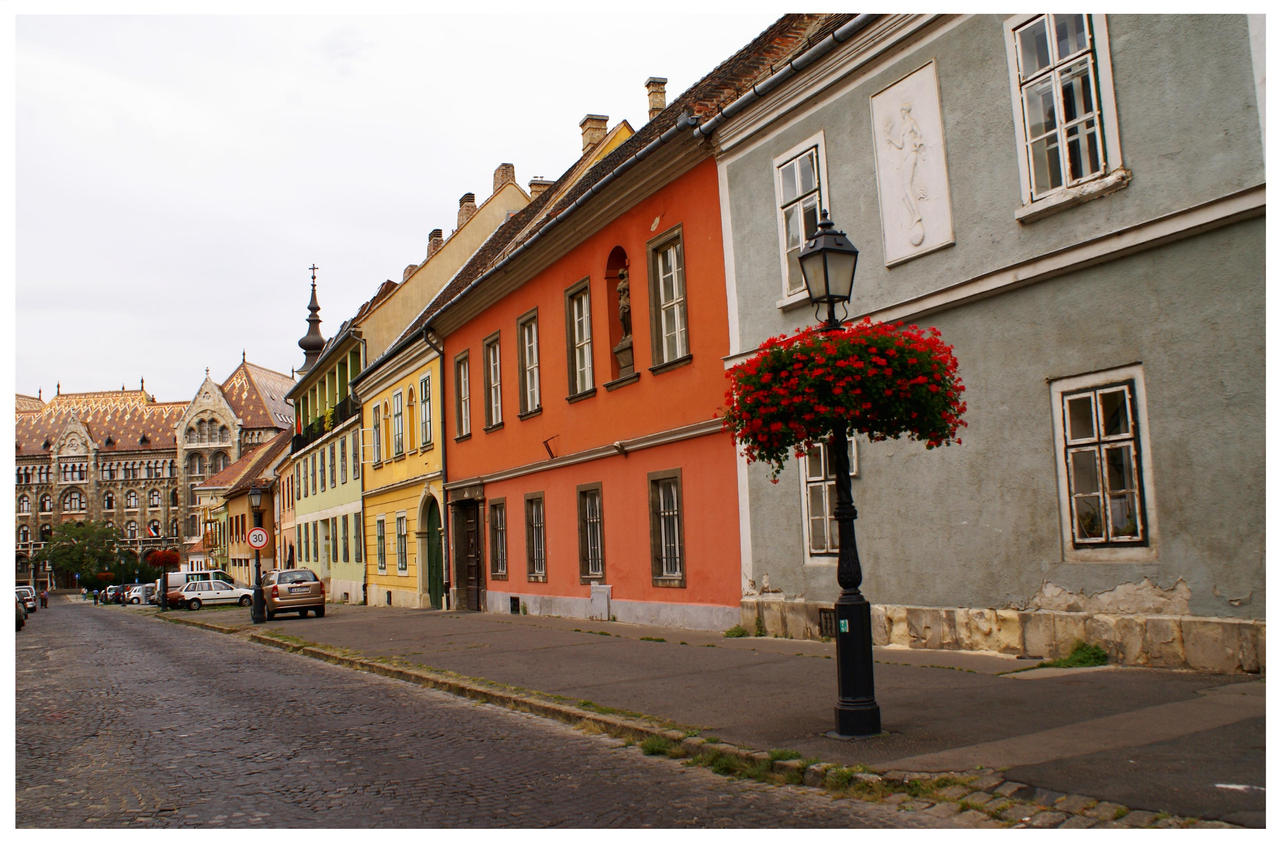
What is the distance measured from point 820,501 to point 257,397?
122 metres

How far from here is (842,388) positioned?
733 cm

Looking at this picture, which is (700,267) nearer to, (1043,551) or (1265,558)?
(1043,551)

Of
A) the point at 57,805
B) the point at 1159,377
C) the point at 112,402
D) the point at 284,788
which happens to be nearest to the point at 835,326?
the point at 1159,377

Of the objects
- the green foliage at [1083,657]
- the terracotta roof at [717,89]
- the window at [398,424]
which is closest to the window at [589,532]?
the terracotta roof at [717,89]

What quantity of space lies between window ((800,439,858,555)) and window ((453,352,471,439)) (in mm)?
13743

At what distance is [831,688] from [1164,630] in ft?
9.05

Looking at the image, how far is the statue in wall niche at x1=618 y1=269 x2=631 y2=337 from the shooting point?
1859cm

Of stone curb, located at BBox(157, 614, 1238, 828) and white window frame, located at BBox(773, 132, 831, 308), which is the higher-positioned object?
white window frame, located at BBox(773, 132, 831, 308)

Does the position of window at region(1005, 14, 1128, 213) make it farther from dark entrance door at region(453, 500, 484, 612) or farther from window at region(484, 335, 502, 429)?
dark entrance door at region(453, 500, 484, 612)

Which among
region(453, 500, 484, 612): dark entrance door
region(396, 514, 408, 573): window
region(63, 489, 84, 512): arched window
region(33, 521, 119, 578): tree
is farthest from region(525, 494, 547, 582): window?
region(63, 489, 84, 512): arched window

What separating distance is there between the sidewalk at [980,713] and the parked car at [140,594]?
188 ft

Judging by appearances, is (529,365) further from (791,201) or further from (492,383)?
(791,201)

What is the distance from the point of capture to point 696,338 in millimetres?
16141

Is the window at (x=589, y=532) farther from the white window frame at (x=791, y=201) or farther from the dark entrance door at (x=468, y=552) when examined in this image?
the white window frame at (x=791, y=201)
